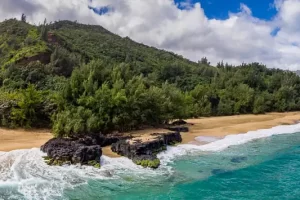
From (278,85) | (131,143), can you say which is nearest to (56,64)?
(131,143)

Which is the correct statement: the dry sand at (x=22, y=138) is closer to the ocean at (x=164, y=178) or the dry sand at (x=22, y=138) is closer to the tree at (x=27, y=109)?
the tree at (x=27, y=109)

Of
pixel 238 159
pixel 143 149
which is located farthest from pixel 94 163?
pixel 238 159

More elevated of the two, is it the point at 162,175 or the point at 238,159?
the point at 238,159

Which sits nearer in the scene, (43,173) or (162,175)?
(43,173)

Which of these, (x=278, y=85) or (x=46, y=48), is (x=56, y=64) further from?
(x=278, y=85)

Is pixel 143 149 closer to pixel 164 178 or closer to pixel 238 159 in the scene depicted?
pixel 164 178

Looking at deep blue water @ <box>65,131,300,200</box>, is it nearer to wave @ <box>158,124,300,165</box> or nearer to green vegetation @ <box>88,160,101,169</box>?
wave @ <box>158,124,300,165</box>
